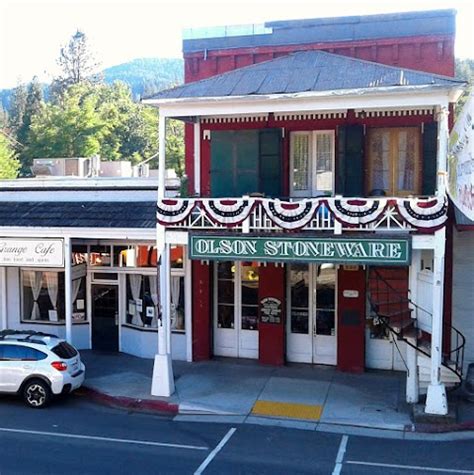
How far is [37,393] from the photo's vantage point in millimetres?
14547

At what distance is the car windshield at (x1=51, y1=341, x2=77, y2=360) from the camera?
581 inches

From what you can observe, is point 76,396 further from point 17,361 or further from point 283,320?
point 283,320

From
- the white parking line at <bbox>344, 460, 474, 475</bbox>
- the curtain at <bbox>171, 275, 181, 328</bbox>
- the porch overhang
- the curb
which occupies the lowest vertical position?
the curb

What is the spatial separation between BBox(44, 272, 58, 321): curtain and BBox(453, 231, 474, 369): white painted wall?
34.9 ft

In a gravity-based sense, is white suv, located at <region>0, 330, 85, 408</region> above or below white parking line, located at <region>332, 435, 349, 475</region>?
above

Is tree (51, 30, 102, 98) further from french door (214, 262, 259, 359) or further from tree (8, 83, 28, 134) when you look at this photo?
french door (214, 262, 259, 359)

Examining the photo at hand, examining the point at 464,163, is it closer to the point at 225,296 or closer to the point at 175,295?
A: the point at 225,296

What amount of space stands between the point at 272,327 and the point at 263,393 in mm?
2556

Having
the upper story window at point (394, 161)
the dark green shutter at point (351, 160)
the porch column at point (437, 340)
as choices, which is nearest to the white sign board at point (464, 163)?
the porch column at point (437, 340)

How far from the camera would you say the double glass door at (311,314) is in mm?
17562

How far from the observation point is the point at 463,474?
1110 cm

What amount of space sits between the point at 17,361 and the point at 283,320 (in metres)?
6.49

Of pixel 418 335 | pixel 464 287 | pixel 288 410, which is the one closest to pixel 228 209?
pixel 288 410

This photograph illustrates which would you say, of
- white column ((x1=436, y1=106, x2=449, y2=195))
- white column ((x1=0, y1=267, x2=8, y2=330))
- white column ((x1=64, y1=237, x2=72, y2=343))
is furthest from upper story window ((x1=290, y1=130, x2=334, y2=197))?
white column ((x1=0, y1=267, x2=8, y2=330))
